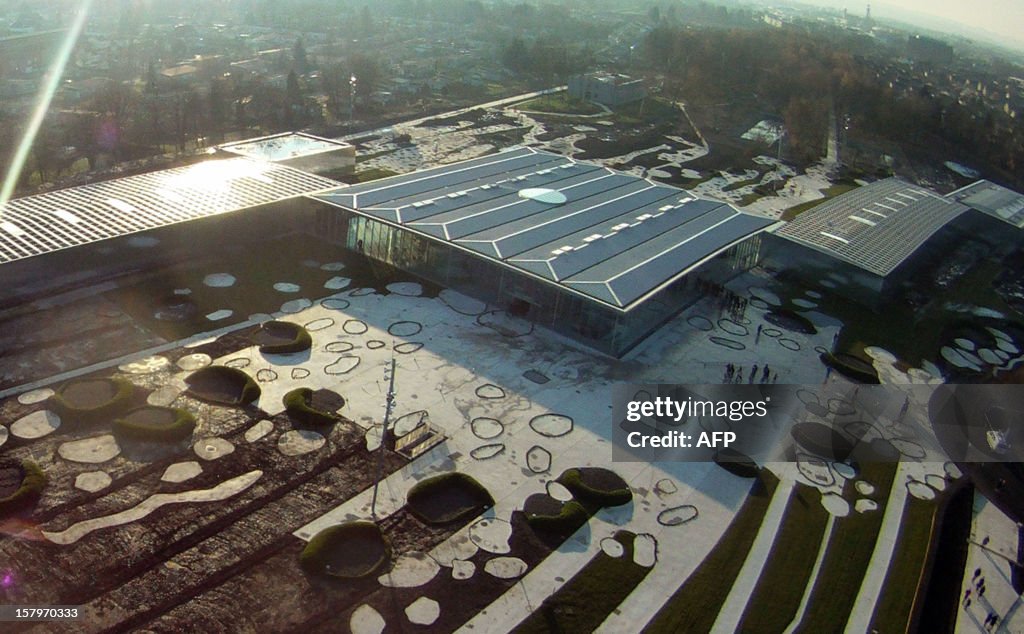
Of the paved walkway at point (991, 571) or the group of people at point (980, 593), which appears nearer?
the group of people at point (980, 593)

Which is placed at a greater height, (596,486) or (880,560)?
(596,486)

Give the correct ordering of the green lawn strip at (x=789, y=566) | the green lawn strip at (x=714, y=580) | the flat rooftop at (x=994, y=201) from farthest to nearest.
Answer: the flat rooftop at (x=994, y=201)
the green lawn strip at (x=789, y=566)
the green lawn strip at (x=714, y=580)

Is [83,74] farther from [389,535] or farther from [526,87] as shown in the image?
[389,535]

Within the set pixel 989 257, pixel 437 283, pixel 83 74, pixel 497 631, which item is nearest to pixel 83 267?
pixel 437 283

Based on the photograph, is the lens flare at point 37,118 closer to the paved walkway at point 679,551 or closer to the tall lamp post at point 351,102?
the tall lamp post at point 351,102

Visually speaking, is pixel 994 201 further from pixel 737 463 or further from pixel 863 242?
pixel 737 463

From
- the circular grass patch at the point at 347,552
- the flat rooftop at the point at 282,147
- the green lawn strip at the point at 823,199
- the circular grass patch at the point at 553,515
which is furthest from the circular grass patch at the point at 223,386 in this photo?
the green lawn strip at the point at 823,199

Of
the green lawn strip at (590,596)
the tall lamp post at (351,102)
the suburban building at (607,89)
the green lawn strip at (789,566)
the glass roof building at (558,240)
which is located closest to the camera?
the green lawn strip at (590,596)

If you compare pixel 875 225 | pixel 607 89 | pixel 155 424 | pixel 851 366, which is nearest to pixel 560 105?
pixel 607 89
